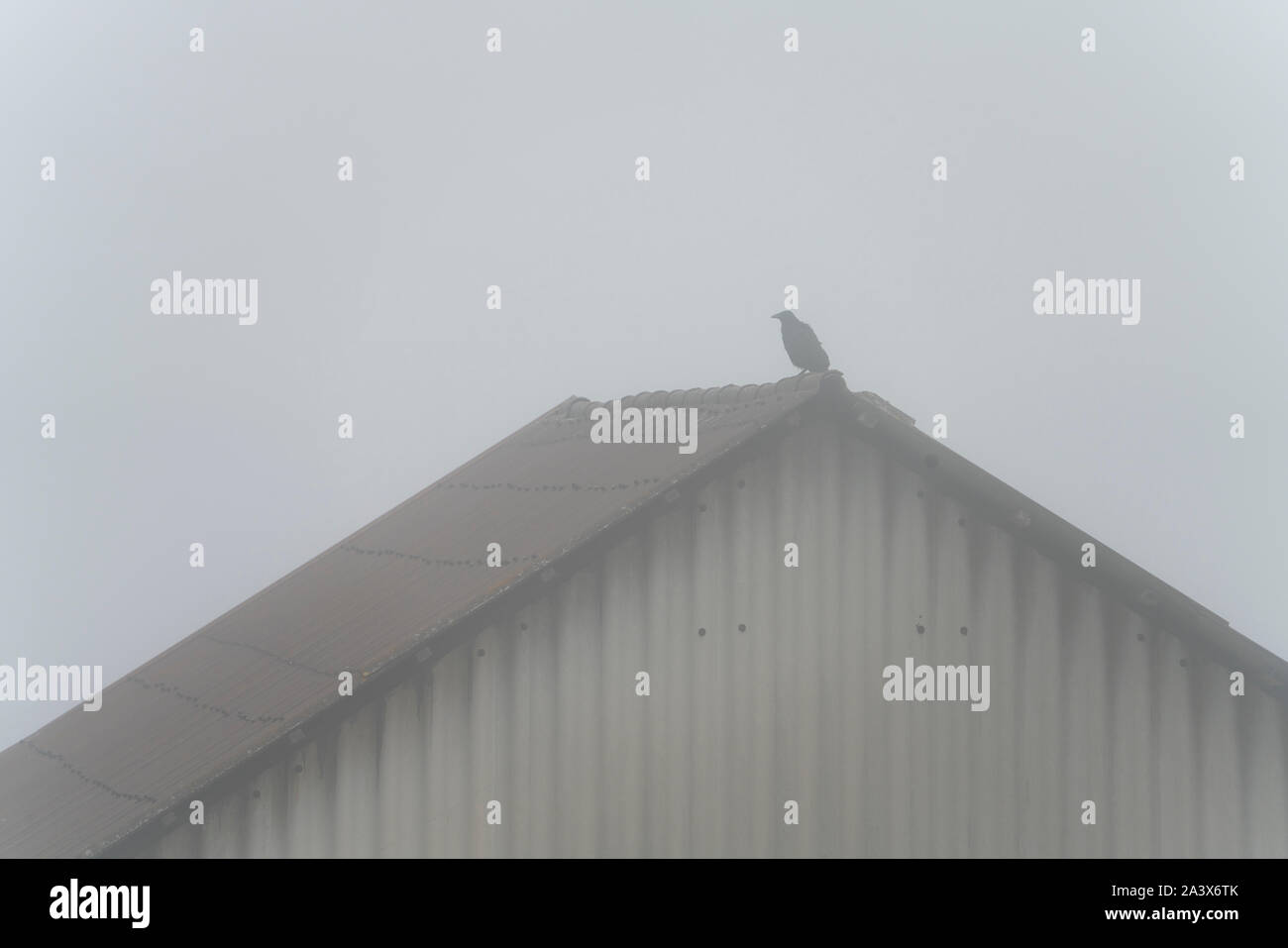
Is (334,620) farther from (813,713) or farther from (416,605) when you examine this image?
(813,713)

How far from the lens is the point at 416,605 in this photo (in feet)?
22.0

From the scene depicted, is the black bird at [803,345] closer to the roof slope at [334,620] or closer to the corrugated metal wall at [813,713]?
the roof slope at [334,620]

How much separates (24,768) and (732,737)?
4.81 metres

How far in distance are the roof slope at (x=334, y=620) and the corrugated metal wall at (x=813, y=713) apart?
22cm

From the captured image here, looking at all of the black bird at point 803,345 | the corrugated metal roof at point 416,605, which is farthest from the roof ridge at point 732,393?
the black bird at point 803,345

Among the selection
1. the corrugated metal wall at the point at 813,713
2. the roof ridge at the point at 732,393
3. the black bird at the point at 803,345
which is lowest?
the corrugated metal wall at the point at 813,713

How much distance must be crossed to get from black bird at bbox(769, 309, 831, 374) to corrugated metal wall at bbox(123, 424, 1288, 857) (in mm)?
Result: 2101

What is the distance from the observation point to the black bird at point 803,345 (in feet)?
28.5

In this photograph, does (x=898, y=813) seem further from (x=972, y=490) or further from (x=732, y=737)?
(x=972, y=490)

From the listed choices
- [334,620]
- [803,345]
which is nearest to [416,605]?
[334,620]

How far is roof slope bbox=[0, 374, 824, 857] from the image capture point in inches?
240

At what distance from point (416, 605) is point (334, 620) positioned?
1.04 m

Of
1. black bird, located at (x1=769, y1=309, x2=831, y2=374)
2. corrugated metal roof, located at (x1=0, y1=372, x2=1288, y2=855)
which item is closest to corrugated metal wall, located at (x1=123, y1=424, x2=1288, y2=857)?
corrugated metal roof, located at (x1=0, y1=372, x2=1288, y2=855)
